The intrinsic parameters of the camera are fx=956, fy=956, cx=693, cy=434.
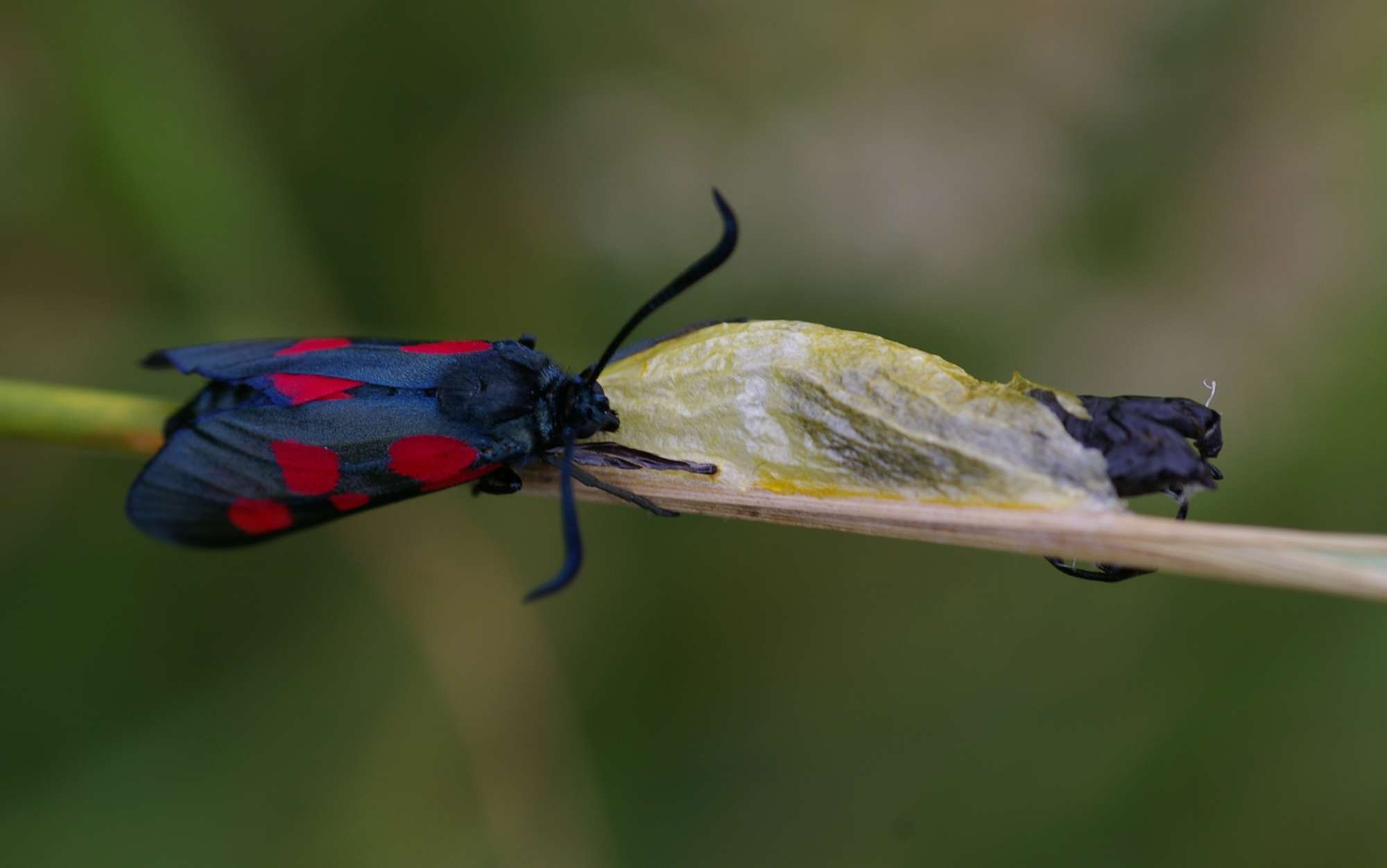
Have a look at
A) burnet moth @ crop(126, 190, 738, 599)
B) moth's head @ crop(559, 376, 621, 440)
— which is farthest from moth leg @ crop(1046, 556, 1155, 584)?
burnet moth @ crop(126, 190, 738, 599)

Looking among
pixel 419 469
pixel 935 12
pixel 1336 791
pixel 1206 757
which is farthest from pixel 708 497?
pixel 935 12

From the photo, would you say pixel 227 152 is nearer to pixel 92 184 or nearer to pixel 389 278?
pixel 92 184

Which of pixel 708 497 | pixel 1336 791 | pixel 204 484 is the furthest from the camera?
pixel 1336 791

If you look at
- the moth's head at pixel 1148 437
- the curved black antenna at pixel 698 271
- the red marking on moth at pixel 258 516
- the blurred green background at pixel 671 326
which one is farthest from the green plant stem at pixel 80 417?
the moth's head at pixel 1148 437

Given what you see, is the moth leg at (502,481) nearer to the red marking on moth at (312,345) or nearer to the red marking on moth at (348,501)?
the red marking on moth at (348,501)

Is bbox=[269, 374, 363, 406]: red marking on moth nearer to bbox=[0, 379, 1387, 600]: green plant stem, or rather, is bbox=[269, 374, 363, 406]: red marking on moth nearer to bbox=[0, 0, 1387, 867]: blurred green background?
bbox=[0, 379, 1387, 600]: green plant stem

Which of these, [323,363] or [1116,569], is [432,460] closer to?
[323,363]
